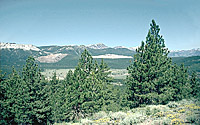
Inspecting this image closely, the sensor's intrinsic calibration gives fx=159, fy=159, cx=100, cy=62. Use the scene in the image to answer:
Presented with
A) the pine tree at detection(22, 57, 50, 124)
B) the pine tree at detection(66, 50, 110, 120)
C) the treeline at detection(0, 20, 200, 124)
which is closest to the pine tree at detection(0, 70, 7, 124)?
the treeline at detection(0, 20, 200, 124)

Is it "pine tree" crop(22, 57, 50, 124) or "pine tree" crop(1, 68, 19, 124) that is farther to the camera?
"pine tree" crop(1, 68, 19, 124)

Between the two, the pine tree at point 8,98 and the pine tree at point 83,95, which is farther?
the pine tree at point 83,95

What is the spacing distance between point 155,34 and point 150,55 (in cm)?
584

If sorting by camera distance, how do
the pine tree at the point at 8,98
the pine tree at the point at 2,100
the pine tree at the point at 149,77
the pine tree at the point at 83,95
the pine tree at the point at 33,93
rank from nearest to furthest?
the pine tree at the point at 149,77, the pine tree at the point at 33,93, the pine tree at the point at 2,100, the pine tree at the point at 8,98, the pine tree at the point at 83,95

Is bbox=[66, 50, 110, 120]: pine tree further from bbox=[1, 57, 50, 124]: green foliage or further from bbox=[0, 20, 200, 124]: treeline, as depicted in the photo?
bbox=[1, 57, 50, 124]: green foliage

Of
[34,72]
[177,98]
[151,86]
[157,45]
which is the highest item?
[157,45]

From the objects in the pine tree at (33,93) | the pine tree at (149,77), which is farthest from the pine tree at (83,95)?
the pine tree at (149,77)

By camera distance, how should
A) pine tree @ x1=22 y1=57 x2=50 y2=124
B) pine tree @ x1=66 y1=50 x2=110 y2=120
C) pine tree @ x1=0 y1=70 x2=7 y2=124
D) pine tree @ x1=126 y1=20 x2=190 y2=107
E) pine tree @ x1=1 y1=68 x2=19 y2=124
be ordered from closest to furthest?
pine tree @ x1=126 y1=20 x2=190 y2=107 → pine tree @ x1=22 y1=57 x2=50 y2=124 → pine tree @ x1=0 y1=70 x2=7 y2=124 → pine tree @ x1=1 y1=68 x2=19 y2=124 → pine tree @ x1=66 y1=50 x2=110 y2=120

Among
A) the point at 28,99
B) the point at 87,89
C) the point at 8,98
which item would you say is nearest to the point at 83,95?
the point at 87,89

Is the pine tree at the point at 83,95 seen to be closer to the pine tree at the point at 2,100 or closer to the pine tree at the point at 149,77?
the pine tree at the point at 149,77

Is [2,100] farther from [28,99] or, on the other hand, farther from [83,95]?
[83,95]

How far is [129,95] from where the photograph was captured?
26.7 metres

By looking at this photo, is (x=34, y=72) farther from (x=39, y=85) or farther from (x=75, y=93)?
(x=75, y=93)

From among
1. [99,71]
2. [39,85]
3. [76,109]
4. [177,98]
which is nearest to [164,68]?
[177,98]
